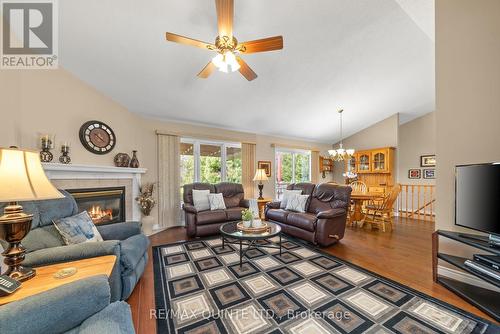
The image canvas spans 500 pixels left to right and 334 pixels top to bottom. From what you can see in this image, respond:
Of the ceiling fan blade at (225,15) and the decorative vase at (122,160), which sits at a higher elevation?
the ceiling fan blade at (225,15)

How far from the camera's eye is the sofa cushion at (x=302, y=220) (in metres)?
3.14

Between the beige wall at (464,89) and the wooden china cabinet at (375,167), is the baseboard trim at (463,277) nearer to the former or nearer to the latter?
the beige wall at (464,89)

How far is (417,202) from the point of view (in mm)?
5734

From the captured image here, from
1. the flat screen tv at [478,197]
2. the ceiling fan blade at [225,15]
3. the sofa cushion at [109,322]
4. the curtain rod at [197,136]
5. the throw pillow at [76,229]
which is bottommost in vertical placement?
the sofa cushion at [109,322]

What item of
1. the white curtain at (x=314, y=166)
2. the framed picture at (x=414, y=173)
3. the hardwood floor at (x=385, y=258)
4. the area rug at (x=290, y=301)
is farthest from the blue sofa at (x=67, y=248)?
the framed picture at (x=414, y=173)

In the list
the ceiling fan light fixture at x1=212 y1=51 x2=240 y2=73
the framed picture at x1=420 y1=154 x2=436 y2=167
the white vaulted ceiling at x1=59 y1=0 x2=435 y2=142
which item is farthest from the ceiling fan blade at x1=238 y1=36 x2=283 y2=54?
the framed picture at x1=420 y1=154 x2=436 y2=167

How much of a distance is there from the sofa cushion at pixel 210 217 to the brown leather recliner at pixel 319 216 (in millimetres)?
967

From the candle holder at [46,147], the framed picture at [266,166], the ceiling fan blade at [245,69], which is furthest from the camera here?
the framed picture at [266,166]

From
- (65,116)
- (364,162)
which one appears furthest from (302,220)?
(364,162)

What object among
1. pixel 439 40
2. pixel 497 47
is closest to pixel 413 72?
pixel 439 40

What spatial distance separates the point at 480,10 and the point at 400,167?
5235 millimetres

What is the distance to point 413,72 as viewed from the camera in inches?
156

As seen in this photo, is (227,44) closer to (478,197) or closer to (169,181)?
(478,197)

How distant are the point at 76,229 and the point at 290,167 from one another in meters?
5.50
